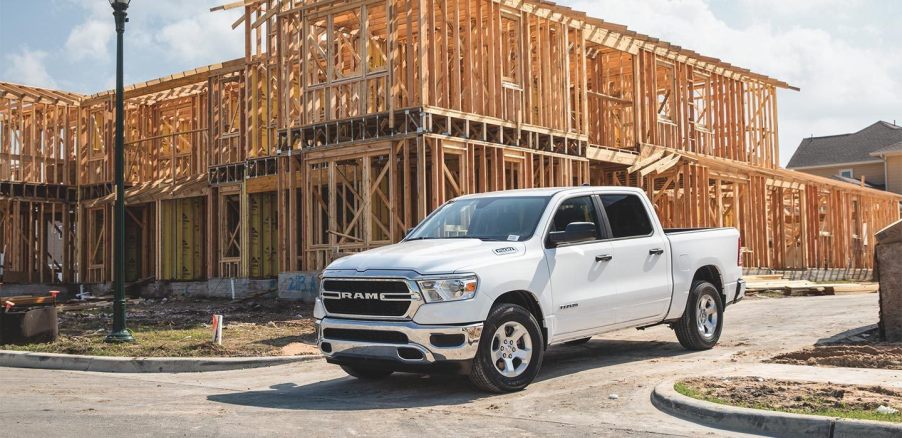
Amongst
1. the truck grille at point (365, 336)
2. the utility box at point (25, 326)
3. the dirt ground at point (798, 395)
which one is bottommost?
the dirt ground at point (798, 395)

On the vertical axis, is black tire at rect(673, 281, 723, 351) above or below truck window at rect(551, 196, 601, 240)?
below

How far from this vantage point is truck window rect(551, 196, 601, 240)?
9.42m

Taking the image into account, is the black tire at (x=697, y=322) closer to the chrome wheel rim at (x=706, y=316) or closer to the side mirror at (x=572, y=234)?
the chrome wheel rim at (x=706, y=316)

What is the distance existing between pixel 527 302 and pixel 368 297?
5.18ft

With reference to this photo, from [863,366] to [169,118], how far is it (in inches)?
1126

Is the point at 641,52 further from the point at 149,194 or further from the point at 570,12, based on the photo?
the point at 149,194

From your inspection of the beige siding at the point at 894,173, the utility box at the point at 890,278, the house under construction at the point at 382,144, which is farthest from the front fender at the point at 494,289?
the beige siding at the point at 894,173

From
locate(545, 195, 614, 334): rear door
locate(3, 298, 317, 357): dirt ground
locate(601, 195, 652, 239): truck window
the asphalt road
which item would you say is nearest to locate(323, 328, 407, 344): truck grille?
the asphalt road

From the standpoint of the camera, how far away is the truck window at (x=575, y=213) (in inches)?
371

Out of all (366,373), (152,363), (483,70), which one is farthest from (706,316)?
(483,70)

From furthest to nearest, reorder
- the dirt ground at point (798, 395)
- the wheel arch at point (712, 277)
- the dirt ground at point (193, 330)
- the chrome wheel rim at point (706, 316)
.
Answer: the dirt ground at point (193, 330) → the wheel arch at point (712, 277) → the chrome wheel rim at point (706, 316) → the dirt ground at point (798, 395)

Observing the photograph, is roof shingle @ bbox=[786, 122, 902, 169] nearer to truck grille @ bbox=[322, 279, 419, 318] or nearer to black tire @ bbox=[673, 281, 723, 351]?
black tire @ bbox=[673, 281, 723, 351]

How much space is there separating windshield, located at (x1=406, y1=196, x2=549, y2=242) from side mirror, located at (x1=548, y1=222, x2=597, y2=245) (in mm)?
224

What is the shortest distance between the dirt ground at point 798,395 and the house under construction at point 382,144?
35.5 ft
